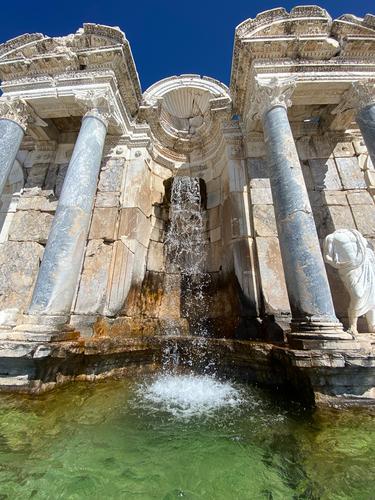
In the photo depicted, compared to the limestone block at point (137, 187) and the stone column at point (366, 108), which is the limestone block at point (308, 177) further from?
the limestone block at point (137, 187)

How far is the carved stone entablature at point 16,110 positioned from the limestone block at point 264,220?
6.06m

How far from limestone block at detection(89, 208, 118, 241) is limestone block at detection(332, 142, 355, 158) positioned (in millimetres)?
6190

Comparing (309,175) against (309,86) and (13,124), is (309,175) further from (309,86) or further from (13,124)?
(13,124)

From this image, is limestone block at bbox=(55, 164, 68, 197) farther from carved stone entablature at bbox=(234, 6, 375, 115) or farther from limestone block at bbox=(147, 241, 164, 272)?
carved stone entablature at bbox=(234, 6, 375, 115)

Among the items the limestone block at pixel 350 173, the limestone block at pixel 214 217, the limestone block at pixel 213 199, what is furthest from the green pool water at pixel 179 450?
the limestone block at pixel 213 199

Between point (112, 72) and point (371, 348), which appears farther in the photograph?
point (112, 72)

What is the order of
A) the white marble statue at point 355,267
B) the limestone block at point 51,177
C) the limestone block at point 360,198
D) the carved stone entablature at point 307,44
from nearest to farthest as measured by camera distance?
the white marble statue at point 355,267, the carved stone entablature at point 307,44, the limestone block at point 360,198, the limestone block at point 51,177

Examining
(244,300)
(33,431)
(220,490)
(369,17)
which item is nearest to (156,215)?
(244,300)

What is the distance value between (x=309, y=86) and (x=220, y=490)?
24.2 ft

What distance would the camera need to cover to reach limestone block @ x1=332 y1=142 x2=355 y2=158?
679 cm

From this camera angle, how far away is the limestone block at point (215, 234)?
7.12 metres

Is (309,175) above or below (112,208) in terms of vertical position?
above

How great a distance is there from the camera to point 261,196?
6066mm

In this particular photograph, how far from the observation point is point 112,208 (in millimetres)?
6348
